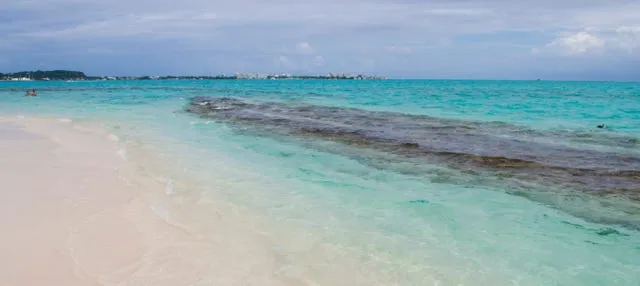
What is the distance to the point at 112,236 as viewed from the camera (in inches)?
232

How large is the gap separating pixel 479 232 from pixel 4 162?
9254mm

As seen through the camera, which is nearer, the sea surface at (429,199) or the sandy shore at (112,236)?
the sandy shore at (112,236)

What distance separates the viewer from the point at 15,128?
1772 centimetres

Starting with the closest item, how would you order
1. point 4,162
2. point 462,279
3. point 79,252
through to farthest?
point 462,279, point 79,252, point 4,162

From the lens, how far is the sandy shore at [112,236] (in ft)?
15.9

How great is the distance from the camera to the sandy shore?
15.9ft

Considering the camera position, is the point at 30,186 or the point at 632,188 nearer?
the point at 30,186

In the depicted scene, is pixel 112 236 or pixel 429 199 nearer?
pixel 112 236

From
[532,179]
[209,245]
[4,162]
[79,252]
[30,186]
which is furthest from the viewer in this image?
[4,162]

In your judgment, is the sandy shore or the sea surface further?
the sea surface

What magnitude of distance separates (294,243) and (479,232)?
7.58 feet

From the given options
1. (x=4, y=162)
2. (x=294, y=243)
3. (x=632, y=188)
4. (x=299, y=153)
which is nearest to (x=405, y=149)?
(x=299, y=153)

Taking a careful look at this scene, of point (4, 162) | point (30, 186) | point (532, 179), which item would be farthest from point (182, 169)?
point (532, 179)

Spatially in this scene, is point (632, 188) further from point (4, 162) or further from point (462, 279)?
point (4, 162)
